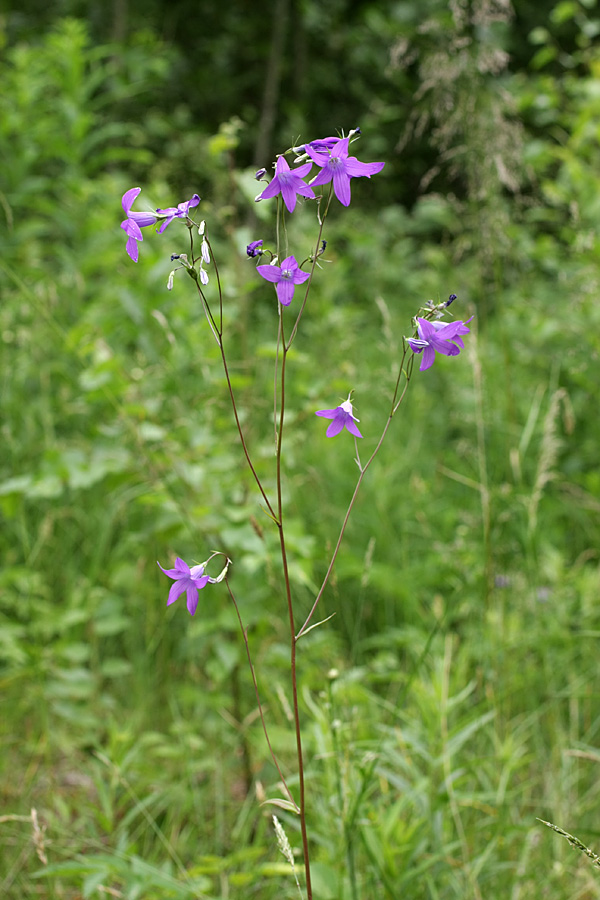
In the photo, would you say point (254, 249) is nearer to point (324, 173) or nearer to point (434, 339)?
point (324, 173)

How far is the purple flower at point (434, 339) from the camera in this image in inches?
34.9

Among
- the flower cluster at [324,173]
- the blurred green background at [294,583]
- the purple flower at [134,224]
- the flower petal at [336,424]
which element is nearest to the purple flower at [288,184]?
the flower cluster at [324,173]

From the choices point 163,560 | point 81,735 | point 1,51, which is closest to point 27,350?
point 163,560

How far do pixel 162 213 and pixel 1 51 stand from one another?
283 inches

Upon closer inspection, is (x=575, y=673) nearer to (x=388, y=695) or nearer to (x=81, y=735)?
(x=388, y=695)

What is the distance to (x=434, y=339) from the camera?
0.92 metres

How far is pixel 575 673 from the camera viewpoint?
2.05 meters

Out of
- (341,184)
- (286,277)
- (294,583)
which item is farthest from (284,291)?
(294,583)

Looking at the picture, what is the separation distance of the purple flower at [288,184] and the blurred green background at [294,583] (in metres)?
0.62

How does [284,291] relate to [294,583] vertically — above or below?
above

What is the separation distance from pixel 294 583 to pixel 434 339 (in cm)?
153

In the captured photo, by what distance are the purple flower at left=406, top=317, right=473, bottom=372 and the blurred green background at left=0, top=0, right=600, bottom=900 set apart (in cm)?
51

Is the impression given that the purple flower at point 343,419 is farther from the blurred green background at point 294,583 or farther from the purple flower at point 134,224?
the blurred green background at point 294,583

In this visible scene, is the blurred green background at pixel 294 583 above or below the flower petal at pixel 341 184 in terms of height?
below
